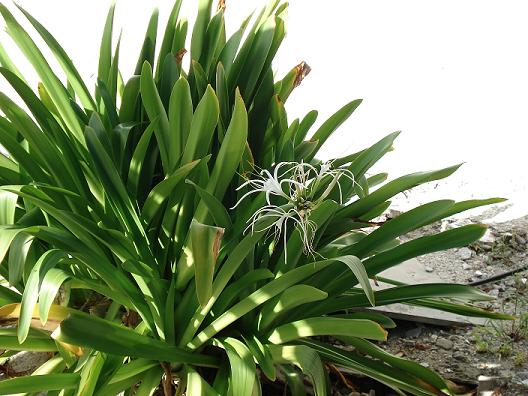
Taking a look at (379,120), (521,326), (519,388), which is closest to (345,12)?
(379,120)

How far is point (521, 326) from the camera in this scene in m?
2.45

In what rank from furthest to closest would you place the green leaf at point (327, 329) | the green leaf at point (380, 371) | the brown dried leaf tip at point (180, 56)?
1. the brown dried leaf tip at point (180, 56)
2. the green leaf at point (380, 371)
3. the green leaf at point (327, 329)

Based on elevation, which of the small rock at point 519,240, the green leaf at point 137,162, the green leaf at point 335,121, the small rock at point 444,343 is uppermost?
the green leaf at point 335,121

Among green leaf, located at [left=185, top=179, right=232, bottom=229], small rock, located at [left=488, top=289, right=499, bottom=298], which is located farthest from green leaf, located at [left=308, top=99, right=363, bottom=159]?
small rock, located at [left=488, top=289, right=499, bottom=298]

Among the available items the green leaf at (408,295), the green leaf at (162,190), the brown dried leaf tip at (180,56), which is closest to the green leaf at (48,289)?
the green leaf at (162,190)

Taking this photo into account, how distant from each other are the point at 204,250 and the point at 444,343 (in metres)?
1.34

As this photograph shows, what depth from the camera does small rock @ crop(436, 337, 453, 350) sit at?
2480mm

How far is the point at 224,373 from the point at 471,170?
2.80 metres

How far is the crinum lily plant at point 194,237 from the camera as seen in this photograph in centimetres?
158

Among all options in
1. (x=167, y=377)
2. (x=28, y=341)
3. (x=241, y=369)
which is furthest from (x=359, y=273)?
(x=28, y=341)

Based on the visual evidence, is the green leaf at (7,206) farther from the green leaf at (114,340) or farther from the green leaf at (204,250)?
the green leaf at (204,250)

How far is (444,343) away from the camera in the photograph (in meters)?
2.50

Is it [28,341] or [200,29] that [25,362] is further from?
[200,29]

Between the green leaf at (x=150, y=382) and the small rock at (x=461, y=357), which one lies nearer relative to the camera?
the green leaf at (x=150, y=382)
